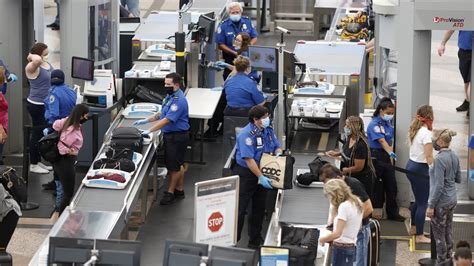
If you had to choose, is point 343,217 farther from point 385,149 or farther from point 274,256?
point 385,149

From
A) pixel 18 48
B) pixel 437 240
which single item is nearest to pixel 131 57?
pixel 18 48

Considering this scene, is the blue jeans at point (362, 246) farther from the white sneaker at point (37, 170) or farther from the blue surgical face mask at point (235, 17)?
the blue surgical face mask at point (235, 17)

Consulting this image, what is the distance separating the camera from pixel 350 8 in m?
24.8

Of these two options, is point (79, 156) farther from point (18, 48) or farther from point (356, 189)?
point (356, 189)

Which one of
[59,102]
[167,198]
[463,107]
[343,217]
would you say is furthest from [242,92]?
[463,107]

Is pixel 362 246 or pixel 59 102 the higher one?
pixel 59 102

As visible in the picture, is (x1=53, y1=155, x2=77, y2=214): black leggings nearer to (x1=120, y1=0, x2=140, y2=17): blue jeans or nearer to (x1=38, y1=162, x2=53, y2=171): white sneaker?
(x1=38, y1=162, x2=53, y2=171): white sneaker

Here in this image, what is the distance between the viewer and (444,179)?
14727mm

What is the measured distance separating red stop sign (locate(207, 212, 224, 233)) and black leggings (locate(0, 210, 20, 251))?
2196 millimetres

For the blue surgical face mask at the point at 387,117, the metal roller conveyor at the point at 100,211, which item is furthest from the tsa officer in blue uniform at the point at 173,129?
the blue surgical face mask at the point at 387,117

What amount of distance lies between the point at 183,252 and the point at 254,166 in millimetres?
3066

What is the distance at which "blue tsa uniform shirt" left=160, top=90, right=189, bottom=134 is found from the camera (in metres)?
16.8

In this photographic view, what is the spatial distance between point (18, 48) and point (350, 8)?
765 centimetres

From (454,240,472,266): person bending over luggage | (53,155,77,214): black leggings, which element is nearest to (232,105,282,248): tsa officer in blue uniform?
(53,155,77,214): black leggings
